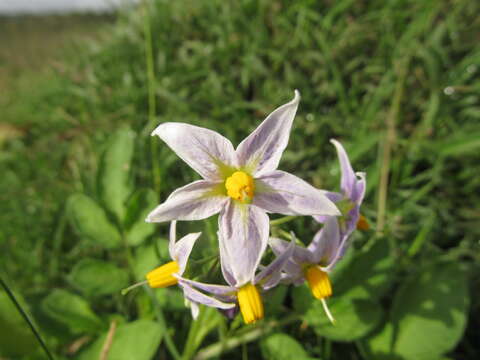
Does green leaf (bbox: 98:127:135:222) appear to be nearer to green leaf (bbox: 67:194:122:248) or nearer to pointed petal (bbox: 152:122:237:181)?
green leaf (bbox: 67:194:122:248)

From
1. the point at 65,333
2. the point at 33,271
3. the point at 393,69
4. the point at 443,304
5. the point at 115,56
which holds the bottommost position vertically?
the point at 443,304

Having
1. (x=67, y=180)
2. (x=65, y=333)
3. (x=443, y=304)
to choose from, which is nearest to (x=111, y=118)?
(x=67, y=180)

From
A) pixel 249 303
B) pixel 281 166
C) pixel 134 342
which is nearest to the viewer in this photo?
pixel 249 303

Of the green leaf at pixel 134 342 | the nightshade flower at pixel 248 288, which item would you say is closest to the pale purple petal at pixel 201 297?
the nightshade flower at pixel 248 288

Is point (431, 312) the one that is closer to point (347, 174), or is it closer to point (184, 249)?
point (347, 174)

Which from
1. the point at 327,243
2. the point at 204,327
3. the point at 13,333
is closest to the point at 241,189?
the point at 327,243

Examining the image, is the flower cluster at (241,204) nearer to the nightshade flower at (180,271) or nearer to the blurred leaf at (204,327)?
the nightshade flower at (180,271)

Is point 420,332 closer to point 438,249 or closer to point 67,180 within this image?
point 438,249
